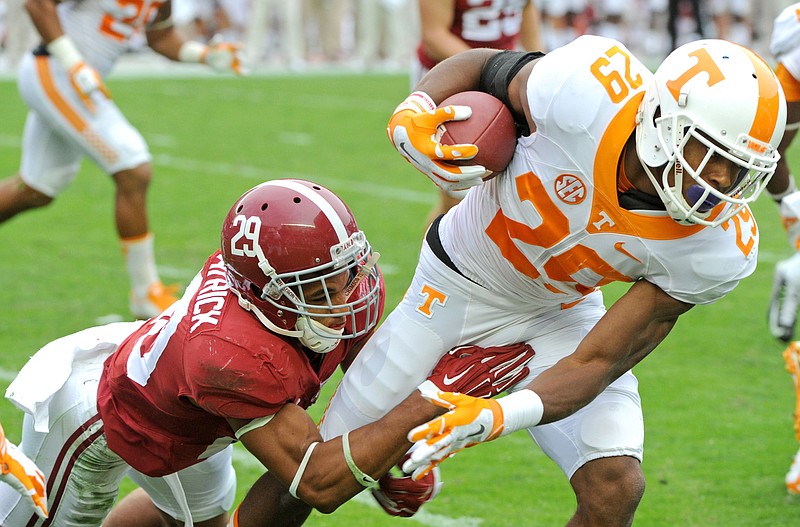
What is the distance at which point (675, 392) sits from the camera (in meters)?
5.04

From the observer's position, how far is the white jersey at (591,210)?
115 inches

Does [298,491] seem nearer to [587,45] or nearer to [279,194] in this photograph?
[279,194]

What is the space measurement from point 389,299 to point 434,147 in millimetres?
3260

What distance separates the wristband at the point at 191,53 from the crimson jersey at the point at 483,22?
1.15m

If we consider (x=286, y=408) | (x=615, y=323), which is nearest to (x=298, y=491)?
(x=286, y=408)

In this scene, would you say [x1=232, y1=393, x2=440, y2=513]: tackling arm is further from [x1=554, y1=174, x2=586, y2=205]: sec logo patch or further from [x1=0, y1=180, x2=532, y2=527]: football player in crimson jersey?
[x1=554, y1=174, x2=586, y2=205]: sec logo patch

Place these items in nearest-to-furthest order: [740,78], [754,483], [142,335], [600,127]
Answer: [740,78] → [600,127] → [142,335] → [754,483]

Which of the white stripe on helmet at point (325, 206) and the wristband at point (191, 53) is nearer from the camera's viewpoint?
the white stripe on helmet at point (325, 206)

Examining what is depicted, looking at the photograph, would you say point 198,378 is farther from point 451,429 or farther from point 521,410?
point 521,410

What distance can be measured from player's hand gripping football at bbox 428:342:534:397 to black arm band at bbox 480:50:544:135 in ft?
1.95

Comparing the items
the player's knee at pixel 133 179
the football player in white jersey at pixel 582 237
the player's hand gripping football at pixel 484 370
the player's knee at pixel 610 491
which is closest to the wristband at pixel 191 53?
the player's knee at pixel 133 179

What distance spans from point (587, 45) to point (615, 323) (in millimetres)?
701

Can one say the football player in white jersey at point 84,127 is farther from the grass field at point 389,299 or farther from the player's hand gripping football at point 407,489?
the player's hand gripping football at point 407,489

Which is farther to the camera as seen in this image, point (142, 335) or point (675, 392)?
point (675, 392)
